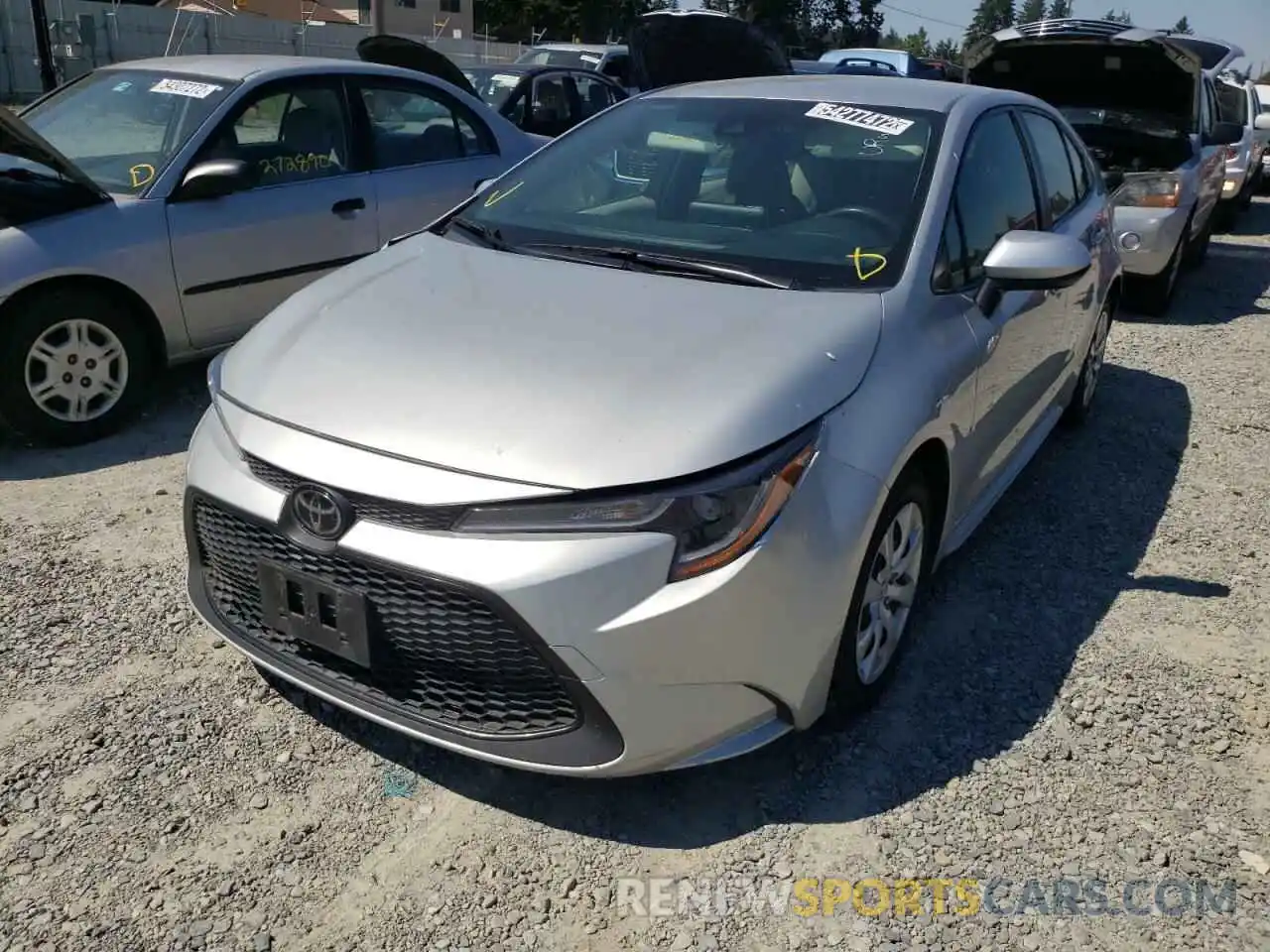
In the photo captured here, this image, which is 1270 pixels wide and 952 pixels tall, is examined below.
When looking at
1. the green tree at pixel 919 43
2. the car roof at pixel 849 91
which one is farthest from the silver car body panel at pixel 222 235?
the green tree at pixel 919 43

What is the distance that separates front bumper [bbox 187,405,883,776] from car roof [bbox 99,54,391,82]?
326cm

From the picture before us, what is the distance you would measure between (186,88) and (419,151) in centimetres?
119

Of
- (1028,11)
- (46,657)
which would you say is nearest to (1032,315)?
(46,657)

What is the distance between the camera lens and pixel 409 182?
18.1ft

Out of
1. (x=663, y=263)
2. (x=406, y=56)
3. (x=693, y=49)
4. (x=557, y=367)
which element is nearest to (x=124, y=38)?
(x=406, y=56)

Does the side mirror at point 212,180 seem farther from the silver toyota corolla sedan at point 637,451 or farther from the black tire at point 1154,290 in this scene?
the black tire at point 1154,290

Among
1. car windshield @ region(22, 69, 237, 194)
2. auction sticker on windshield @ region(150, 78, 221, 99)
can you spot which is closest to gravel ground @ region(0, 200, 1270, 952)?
car windshield @ region(22, 69, 237, 194)

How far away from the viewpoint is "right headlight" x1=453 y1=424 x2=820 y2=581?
2150 millimetres

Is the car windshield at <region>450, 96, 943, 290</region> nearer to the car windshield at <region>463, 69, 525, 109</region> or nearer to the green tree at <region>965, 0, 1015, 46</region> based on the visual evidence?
the car windshield at <region>463, 69, 525, 109</region>

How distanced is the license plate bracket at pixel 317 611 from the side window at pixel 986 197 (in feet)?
6.11

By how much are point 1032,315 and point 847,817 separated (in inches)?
75.3

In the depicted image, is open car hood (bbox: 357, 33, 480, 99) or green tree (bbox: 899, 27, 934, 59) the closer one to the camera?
open car hood (bbox: 357, 33, 480, 99)

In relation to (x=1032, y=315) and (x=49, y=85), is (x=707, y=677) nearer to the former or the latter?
(x=1032, y=315)

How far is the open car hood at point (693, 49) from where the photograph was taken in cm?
909
